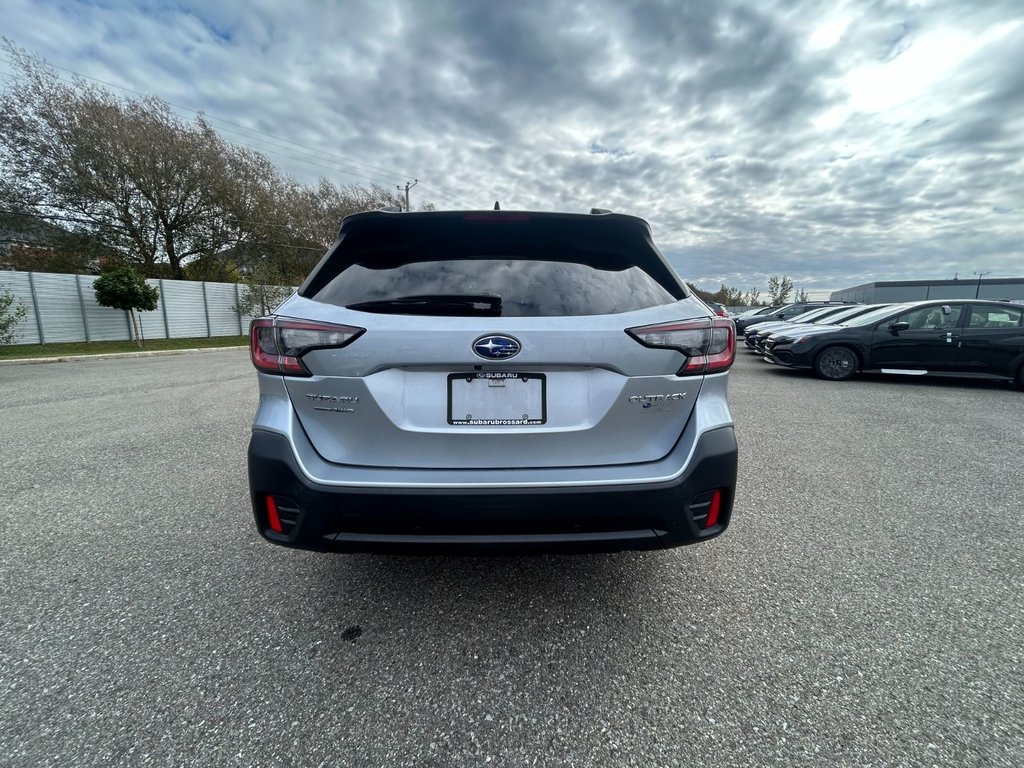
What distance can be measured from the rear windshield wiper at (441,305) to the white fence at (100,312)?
21490 millimetres

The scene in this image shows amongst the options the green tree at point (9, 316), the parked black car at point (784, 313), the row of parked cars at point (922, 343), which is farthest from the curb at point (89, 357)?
the parked black car at point (784, 313)

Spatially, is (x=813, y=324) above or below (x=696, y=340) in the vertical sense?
below

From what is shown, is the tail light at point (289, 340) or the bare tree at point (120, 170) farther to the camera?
the bare tree at point (120, 170)

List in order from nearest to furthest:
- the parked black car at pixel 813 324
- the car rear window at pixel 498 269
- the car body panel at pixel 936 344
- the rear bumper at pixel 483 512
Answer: the rear bumper at pixel 483 512 → the car rear window at pixel 498 269 → the car body panel at pixel 936 344 → the parked black car at pixel 813 324

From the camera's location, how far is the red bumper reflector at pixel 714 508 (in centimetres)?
169

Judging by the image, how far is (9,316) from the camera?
46.5 ft

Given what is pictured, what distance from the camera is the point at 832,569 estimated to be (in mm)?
2270

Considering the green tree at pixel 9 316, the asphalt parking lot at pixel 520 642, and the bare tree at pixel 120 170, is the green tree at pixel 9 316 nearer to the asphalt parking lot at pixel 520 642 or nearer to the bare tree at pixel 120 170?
the bare tree at pixel 120 170

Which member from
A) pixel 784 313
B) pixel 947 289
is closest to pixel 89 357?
pixel 784 313

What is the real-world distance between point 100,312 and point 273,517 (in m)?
22.5

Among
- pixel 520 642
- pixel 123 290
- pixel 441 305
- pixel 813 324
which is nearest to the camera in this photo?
pixel 441 305

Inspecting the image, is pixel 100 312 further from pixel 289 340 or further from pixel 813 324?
pixel 813 324

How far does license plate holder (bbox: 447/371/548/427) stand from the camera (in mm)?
1597

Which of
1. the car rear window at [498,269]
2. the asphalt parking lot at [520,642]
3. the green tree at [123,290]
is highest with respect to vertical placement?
the green tree at [123,290]
